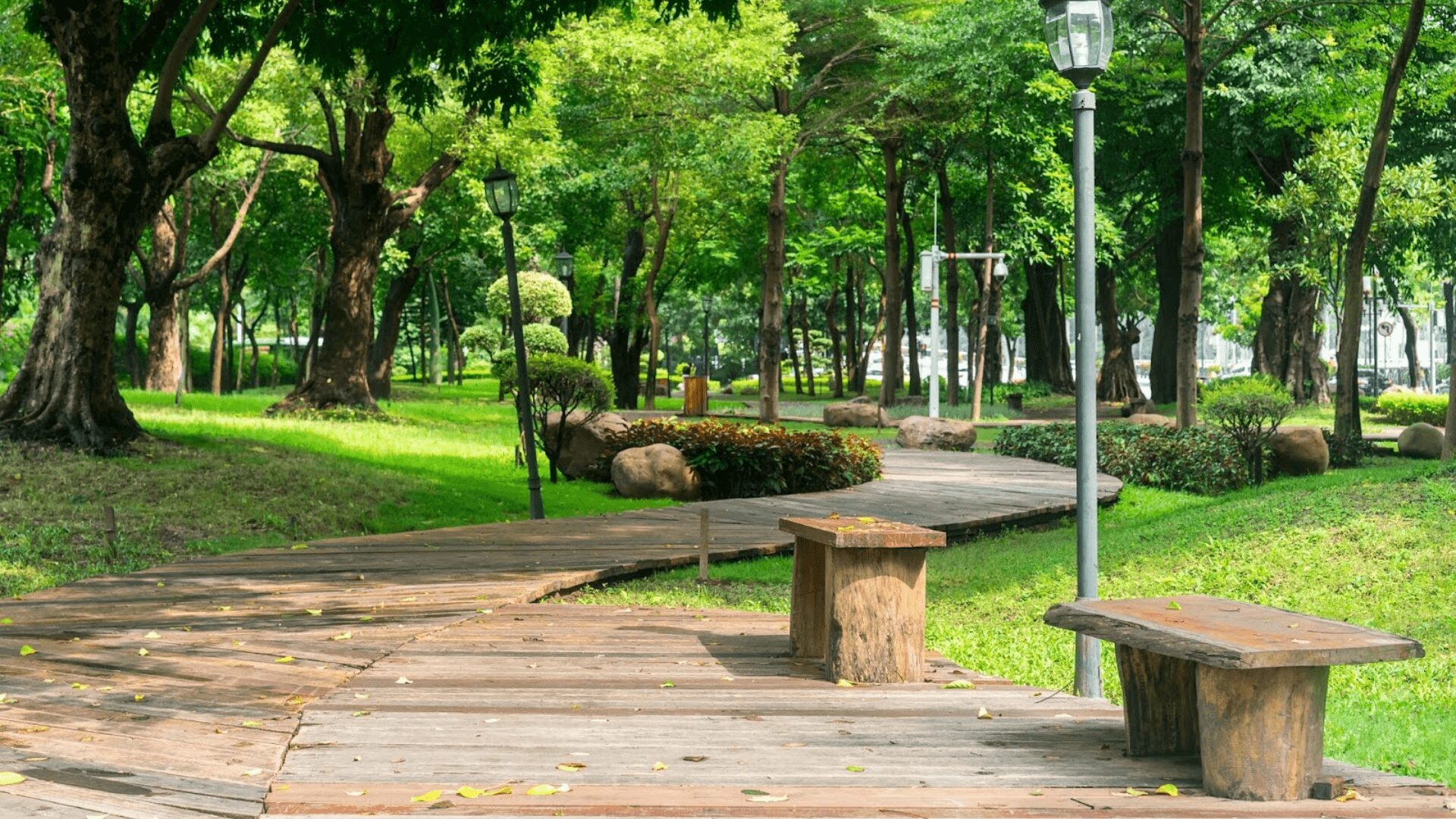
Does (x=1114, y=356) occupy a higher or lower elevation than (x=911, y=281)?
lower

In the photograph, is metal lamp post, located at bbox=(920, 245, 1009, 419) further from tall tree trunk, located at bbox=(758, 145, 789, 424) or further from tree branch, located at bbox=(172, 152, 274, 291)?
tree branch, located at bbox=(172, 152, 274, 291)

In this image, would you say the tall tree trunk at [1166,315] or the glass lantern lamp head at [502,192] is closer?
the glass lantern lamp head at [502,192]

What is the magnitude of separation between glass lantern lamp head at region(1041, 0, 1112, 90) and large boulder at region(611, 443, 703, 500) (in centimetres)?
1135

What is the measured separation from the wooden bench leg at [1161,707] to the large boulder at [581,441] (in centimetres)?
1494

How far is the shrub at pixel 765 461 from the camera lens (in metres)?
17.9

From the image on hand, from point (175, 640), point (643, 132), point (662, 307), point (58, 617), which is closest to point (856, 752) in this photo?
point (175, 640)

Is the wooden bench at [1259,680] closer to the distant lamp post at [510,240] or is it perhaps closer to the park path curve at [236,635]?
the park path curve at [236,635]

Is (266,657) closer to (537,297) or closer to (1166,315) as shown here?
(537,297)

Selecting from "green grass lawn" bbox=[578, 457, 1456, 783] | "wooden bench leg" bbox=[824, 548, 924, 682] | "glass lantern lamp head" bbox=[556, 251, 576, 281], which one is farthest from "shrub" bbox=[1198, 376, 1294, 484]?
"glass lantern lamp head" bbox=[556, 251, 576, 281]

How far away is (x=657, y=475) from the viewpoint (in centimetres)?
1773

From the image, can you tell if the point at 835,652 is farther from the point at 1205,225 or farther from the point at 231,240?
the point at 1205,225

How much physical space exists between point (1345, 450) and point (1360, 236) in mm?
3303

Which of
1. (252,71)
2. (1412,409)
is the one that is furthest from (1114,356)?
(252,71)

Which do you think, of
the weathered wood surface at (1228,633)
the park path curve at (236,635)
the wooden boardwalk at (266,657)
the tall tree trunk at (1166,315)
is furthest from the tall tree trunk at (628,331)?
the weathered wood surface at (1228,633)
